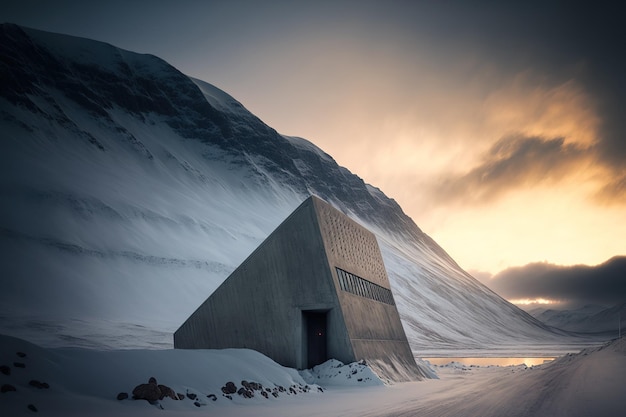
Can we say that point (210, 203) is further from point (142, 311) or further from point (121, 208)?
point (142, 311)

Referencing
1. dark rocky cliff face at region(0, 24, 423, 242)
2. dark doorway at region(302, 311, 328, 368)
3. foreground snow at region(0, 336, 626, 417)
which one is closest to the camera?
foreground snow at region(0, 336, 626, 417)

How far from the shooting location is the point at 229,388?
14922 millimetres

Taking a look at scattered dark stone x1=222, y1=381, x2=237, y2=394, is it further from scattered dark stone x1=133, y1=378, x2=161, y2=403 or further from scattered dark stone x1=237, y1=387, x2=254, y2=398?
scattered dark stone x1=133, y1=378, x2=161, y2=403

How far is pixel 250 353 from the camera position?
65.0ft

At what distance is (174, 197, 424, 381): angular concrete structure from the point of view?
23891 millimetres

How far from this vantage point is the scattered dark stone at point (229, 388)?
14789 mm

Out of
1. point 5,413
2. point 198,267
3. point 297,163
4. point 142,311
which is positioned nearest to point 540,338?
point 297,163

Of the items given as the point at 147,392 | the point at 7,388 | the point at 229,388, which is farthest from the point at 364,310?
the point at 7,388

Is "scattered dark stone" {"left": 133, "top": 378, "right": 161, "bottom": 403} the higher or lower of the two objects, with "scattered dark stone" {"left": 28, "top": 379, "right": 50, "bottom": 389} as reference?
lower

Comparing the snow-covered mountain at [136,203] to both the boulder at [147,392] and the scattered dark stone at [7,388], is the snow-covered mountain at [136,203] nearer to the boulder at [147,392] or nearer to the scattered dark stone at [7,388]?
the boulder at [147,392]

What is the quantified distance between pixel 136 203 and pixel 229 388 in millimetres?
81391

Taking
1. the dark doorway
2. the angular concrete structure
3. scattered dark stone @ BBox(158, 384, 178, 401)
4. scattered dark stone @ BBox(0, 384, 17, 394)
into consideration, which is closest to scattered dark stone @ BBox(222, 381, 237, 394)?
scattered dark stone @ BBox(158, 384, 178, 401)

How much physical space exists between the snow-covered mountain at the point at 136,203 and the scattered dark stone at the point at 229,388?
36.3 meters

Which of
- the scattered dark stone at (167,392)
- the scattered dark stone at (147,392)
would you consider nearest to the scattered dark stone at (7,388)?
the scattered dark stone at (147,392)
